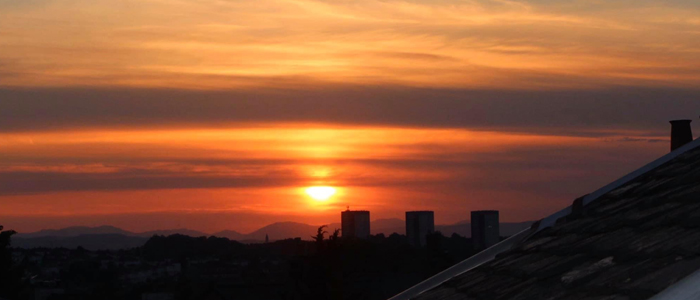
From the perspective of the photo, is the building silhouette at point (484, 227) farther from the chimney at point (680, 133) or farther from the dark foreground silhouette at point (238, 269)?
the chimney at point (680, 133)

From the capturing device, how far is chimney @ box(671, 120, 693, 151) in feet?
32.0

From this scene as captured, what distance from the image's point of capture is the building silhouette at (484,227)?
154ft

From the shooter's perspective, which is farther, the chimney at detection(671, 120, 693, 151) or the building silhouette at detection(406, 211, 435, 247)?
the building silhouette at detection(406, 211, 435, 247)

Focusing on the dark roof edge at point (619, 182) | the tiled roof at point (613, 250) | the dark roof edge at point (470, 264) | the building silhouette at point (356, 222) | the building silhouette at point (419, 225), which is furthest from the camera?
the building silhouette at point (419, 225)

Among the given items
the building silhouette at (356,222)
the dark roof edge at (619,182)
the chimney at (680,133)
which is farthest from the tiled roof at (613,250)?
the building silhouette at (356,222)

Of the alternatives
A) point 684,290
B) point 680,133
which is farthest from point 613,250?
point 680,133

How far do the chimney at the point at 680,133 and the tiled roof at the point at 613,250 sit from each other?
3.99 m

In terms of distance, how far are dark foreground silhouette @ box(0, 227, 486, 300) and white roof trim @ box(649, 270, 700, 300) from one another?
109 ft

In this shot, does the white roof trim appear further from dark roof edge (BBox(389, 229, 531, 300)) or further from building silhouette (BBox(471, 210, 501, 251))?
building silhouette (BBox(471, 210, 501, 251))

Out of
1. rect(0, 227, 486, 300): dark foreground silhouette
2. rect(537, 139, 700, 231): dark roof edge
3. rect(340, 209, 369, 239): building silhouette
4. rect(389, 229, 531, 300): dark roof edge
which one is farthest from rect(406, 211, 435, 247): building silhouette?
rect(537, 139, 700, 231): dark roof edge

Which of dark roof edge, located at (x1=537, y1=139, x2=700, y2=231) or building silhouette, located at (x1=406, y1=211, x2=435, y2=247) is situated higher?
building silhouette, located at (x1=406, y1=211, x2=435, y2=247)

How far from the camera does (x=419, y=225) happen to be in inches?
2382

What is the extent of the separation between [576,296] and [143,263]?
288ft

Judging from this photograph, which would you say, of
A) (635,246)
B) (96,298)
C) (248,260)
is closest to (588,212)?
(635,246)
